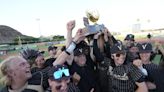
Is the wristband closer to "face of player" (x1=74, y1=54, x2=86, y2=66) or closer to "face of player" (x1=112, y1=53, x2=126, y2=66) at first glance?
"face of player" (x1=112, y1=53, x2=126, y2=66)

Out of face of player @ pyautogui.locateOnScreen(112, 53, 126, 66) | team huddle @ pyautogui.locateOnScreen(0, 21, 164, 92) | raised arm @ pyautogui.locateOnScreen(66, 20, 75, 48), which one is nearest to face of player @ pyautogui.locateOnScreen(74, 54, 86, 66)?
team huddle @ pyautogui.locateOnScreen(0, 21, 164, 92)

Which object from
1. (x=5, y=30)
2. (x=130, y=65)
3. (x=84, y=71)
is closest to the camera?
(x=130, y=65)

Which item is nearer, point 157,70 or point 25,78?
point 25,78

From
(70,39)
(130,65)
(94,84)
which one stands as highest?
(70,39)

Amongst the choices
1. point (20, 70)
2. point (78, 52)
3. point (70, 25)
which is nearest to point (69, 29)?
point (70, 25)

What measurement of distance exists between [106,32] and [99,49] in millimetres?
327

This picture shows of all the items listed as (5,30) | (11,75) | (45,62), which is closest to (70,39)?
(11,75)

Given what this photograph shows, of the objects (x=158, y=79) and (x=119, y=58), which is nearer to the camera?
(x=119, y=58)

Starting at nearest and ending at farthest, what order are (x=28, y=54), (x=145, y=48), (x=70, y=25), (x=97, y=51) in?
(x=70, y=25), (x=145, y=48), (x=28, y=54), (x=97, y=51)

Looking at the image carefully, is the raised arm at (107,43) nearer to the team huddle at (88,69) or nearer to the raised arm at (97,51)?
the team huddle at (88,69)

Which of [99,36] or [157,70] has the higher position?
[99,36]

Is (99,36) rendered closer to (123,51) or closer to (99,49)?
(99,49)

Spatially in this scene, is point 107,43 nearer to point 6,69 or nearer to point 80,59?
point 80,59

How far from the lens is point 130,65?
4543 millimetres
